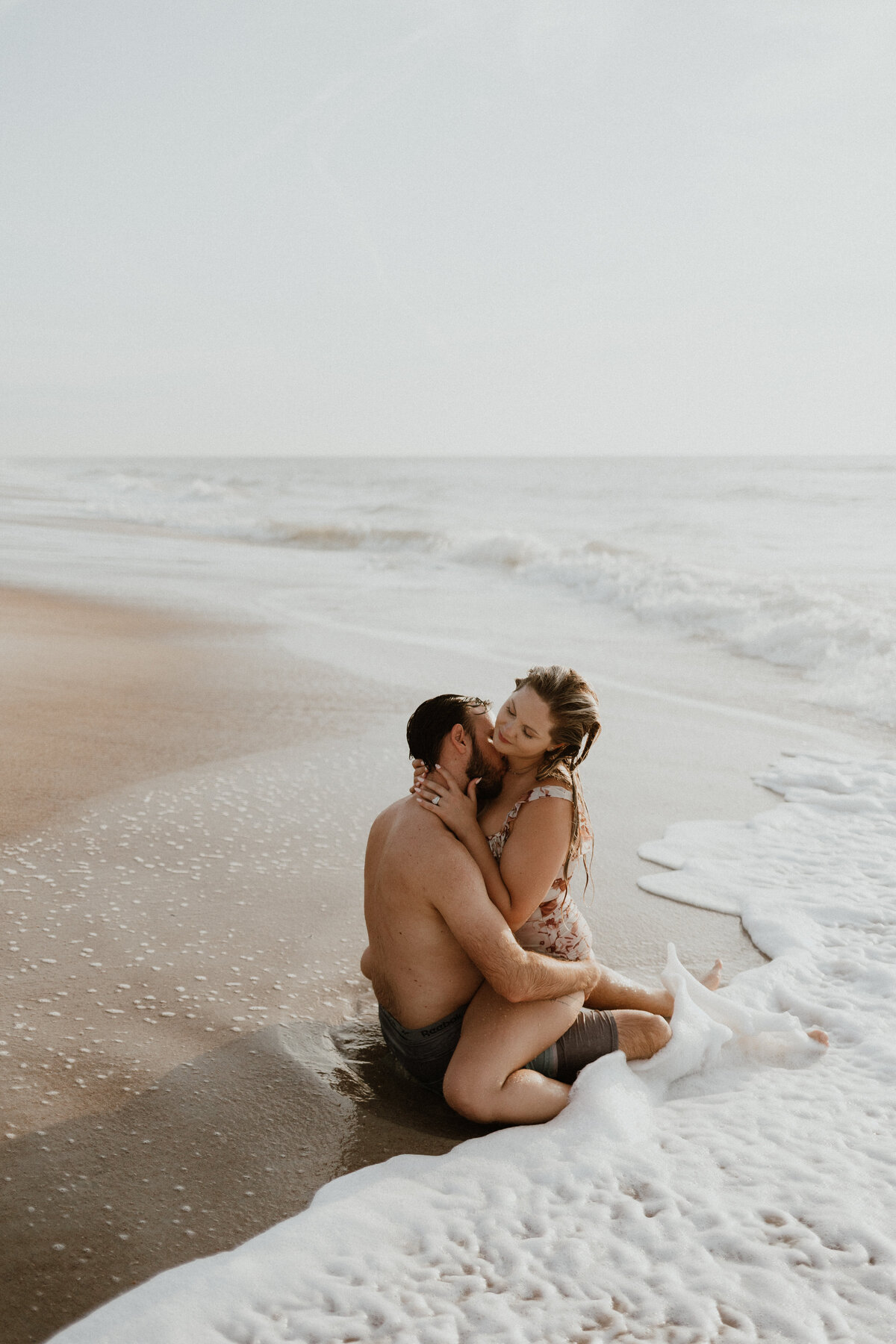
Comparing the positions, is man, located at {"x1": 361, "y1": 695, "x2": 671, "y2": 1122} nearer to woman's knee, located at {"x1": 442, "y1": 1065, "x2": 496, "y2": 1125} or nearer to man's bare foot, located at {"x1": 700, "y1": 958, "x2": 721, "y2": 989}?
woman's knee, located at {"x1": 442, "y1": 1065, "x2": 496, "y2": 1125}

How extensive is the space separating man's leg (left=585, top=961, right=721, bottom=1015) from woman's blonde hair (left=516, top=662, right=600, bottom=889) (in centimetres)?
58

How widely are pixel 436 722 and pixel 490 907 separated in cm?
56

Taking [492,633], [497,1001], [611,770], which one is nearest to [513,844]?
[497,1001]

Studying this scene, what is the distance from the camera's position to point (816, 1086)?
3.25m

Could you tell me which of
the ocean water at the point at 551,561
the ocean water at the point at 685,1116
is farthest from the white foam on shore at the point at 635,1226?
the ocean water at the point at 551,561

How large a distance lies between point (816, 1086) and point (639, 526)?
24.2 m

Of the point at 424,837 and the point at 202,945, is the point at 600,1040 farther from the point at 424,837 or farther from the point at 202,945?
the point at 202,945

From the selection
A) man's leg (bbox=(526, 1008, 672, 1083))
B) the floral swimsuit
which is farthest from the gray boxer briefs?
the floral swimsuit

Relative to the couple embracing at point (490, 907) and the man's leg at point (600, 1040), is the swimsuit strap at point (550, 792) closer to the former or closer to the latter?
the couple embracing at point (490, 907)

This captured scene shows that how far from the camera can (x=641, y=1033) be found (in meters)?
3.21

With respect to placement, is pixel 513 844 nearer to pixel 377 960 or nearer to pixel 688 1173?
pixel 377 960

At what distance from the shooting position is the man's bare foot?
3657 mm

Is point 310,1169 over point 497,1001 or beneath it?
beneath

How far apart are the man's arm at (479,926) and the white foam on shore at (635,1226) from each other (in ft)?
1.47
